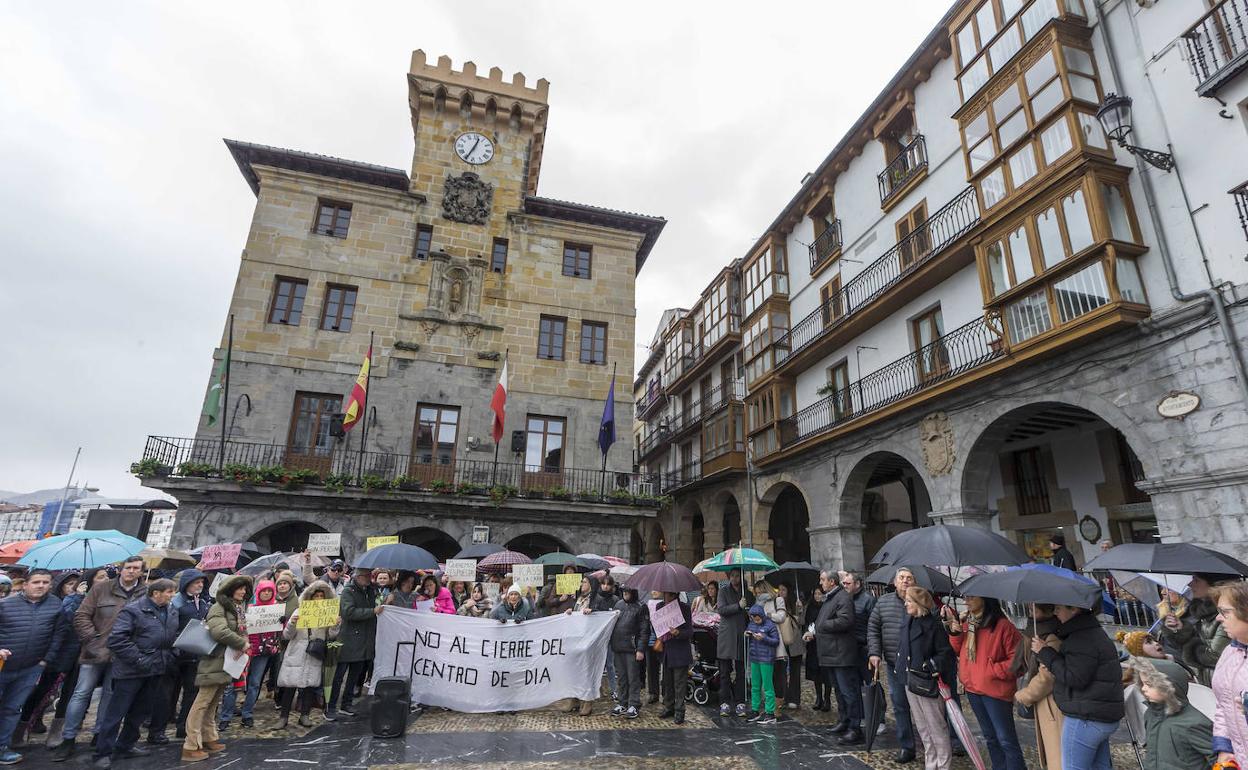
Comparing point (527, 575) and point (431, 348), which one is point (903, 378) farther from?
point (431, 348)

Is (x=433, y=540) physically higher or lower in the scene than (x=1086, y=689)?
higher

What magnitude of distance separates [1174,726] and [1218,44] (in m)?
11.1

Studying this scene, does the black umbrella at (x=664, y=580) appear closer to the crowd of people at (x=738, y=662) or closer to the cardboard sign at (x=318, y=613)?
the crowd of people at (x=738, y=662)

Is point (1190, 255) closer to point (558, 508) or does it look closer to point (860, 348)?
point (860, 348)

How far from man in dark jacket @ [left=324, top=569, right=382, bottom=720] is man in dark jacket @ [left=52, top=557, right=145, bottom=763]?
87.0 inches

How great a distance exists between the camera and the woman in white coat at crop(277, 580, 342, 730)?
24.1 ft

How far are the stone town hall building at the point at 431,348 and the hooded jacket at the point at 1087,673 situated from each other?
15.1 meters

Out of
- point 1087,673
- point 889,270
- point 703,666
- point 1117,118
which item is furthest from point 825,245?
point 1087,673

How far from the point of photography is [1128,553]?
6.84m

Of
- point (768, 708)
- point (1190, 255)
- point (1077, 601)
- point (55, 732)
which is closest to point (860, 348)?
point (1190, 255)

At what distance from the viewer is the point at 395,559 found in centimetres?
841

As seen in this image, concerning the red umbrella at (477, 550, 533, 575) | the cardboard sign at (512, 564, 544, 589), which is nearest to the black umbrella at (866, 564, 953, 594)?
the cardboard sign at (512, 564, 544, 589)

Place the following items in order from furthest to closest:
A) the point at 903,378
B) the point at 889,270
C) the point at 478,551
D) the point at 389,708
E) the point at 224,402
→ the point at 224,402, the point at 889,270, the point at 903,378, the point at 478,551, the point at 389,708

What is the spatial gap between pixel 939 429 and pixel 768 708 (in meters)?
8.70
